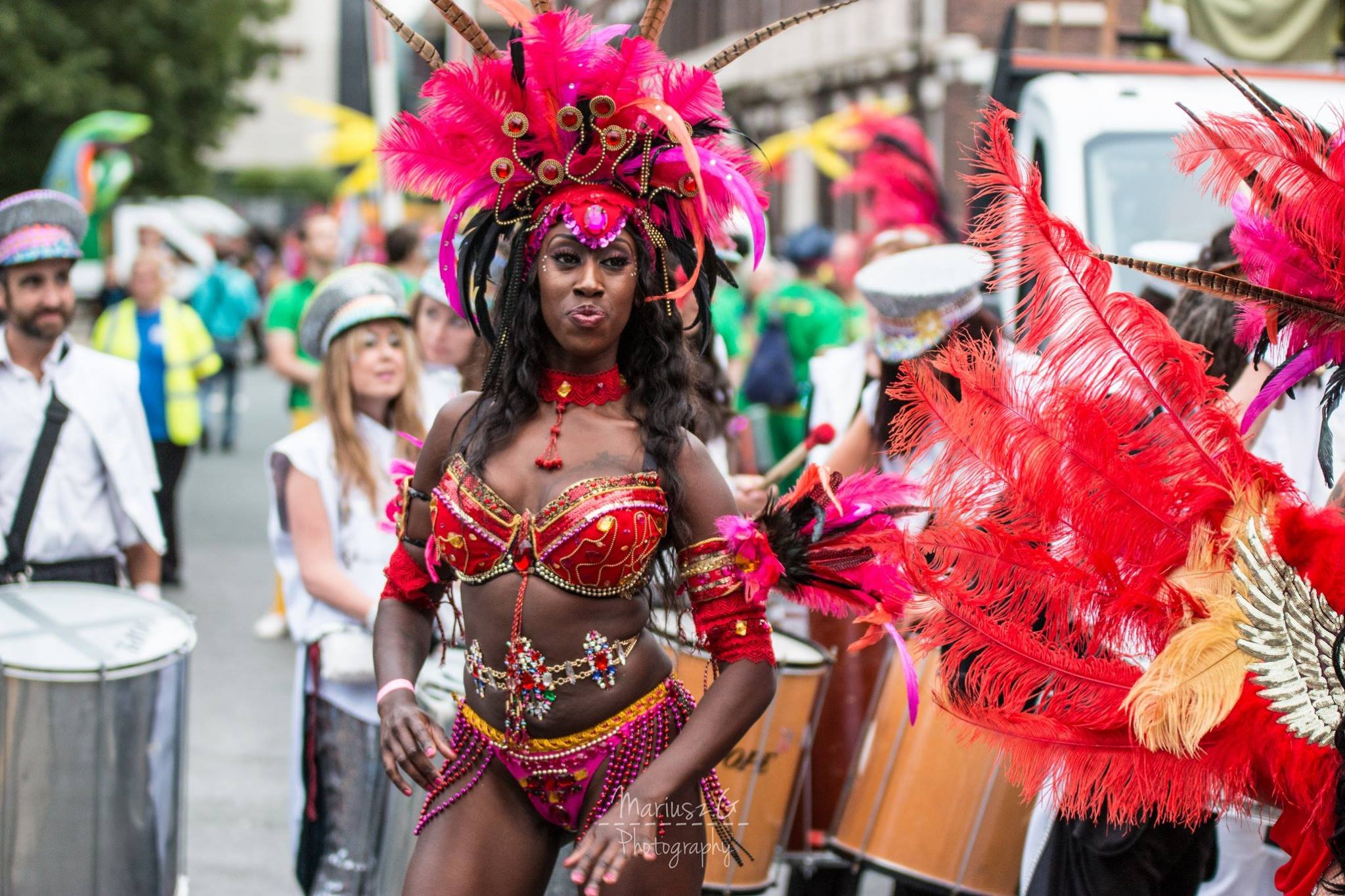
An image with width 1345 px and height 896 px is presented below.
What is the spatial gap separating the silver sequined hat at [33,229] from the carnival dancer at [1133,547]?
124 inches

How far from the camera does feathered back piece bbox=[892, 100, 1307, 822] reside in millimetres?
2676

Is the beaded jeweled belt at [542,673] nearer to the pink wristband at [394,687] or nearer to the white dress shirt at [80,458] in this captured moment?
the pink wristband at [394,687]

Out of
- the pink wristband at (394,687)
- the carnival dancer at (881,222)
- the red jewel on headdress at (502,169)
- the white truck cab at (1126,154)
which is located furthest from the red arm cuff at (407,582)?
the white truck cab at (1126,154)

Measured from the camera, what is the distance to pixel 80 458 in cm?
514

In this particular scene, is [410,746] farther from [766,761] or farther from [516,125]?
[766,761]

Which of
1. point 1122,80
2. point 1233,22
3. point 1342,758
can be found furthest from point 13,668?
point 1233,22

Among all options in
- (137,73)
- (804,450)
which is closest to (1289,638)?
(804,450)

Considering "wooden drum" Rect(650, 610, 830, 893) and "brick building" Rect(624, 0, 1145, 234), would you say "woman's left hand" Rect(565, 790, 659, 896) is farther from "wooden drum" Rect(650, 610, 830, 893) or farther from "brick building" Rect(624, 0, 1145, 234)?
"brick building" Rect(624, 0, 1145, 234)

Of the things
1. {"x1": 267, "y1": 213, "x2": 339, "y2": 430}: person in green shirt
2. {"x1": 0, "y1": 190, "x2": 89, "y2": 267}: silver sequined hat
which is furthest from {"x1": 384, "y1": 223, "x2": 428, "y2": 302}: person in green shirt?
{"x1": 0, "y1": 190, "x2": 89, "y2": 267}: silver sequined hat

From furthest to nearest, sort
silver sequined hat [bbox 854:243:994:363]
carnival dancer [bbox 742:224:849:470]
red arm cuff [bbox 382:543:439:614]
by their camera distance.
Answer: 1. carnival dancer [bbox 742:224:849:470]
2. silver sequined hat [bbox 854:243:994:363]
3. red arm cuff [bbox 382:543:439:614]

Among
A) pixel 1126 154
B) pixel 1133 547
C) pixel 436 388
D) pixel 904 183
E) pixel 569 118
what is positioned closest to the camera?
pixel 1133 547

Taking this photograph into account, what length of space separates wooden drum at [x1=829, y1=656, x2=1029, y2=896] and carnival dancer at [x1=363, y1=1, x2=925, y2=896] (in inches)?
44.8

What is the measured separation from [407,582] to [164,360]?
25.6 ft

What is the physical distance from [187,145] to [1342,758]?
2755 centimetres
